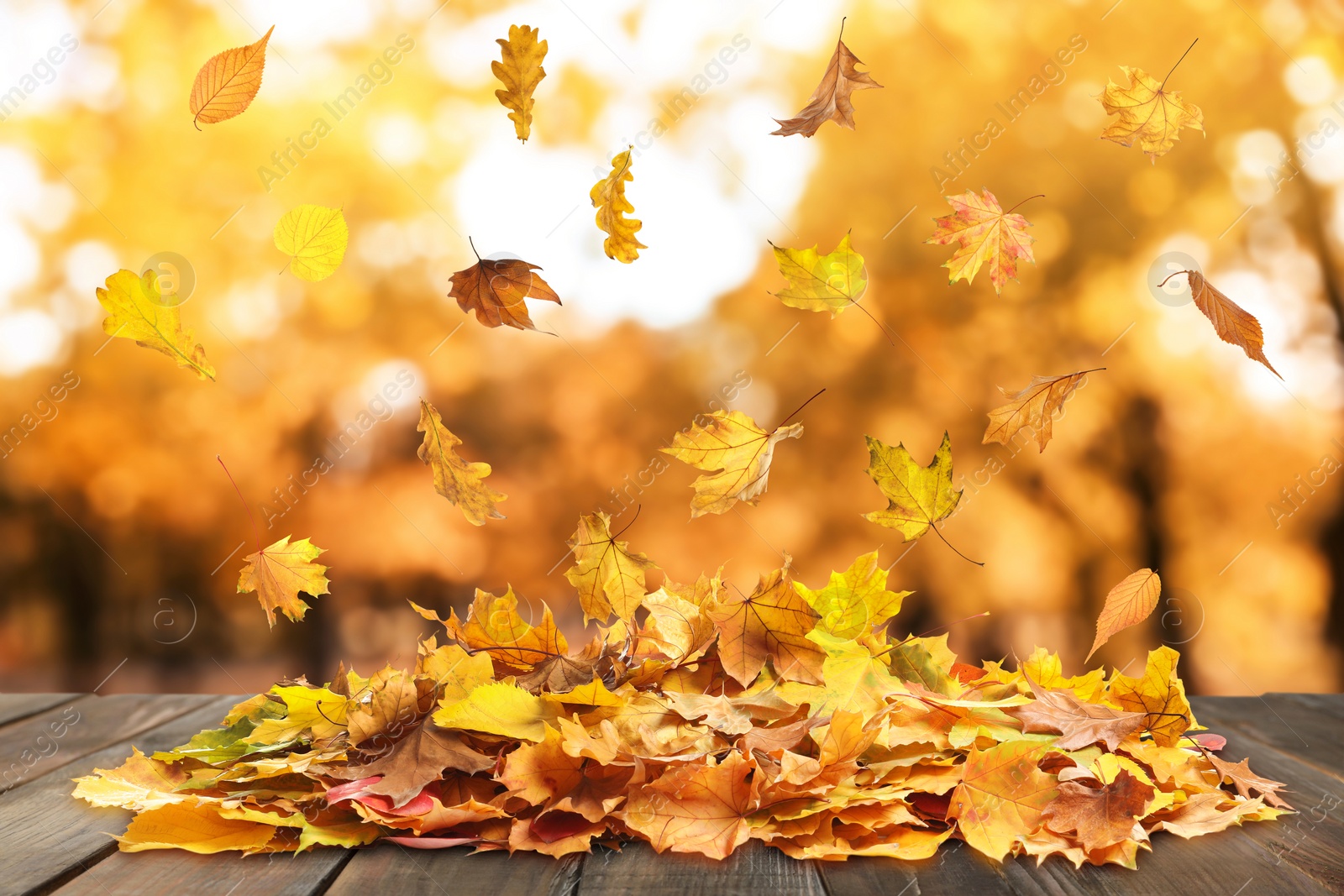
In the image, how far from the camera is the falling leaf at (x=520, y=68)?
0.76 meters

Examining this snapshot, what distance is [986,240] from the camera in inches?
35.6

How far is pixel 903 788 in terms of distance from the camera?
2.30 feet

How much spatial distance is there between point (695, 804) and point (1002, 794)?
216mm

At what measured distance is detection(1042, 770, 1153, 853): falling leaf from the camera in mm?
648

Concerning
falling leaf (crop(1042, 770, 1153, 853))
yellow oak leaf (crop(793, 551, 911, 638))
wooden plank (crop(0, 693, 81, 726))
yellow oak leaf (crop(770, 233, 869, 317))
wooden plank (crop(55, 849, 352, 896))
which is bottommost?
falling leaf (crop(1042, 770, 1153, 853))

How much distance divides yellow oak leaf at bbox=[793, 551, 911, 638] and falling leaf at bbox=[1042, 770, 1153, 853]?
7.9 inches

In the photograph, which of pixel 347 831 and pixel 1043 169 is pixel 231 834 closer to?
pixel 347 831

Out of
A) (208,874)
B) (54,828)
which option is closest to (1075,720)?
(208,874)

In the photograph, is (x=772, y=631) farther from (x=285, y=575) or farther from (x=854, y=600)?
(x=285, y=575)

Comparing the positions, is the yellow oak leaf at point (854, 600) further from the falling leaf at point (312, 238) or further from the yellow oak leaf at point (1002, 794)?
the falling leaf at point (312, 238)

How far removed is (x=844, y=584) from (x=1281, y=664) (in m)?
1.23

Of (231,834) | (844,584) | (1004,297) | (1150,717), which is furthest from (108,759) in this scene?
(1004,297)

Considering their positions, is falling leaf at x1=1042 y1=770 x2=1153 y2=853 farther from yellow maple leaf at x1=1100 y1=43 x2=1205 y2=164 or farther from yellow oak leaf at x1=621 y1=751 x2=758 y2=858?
yellow maple leaf at x1=1100 y1=43 x2=1205 y2=164

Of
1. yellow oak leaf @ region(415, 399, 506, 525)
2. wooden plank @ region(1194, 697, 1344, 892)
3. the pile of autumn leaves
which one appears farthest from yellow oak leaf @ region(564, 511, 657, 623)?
wooden plank @ region(1194, 697, 1344, 892)
